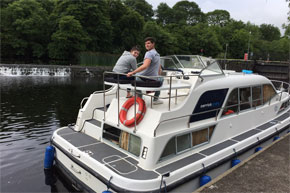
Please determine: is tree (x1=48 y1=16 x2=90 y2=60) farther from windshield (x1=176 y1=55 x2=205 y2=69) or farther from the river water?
windshield (x1=176 y1=55 x2=205 y2=69)

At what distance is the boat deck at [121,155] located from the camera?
14.4 feet

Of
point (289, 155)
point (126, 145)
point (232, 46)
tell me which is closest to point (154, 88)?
point (126, 145)

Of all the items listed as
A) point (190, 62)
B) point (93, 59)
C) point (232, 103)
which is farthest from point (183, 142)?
point (93, 59)

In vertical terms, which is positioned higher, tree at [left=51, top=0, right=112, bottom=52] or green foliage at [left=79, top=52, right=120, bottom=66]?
tree at [left=51, top=0, right=112, bottom=52]

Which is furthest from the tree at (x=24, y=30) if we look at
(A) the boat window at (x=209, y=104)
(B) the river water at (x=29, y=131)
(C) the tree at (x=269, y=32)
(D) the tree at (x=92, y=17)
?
(C) the tree at (x=269, y=32)

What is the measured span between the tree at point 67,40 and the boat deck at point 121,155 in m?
35.0

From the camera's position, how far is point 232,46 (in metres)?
63.7

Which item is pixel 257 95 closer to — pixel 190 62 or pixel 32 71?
pixel 190 62

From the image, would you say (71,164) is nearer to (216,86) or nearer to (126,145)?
(126,145)

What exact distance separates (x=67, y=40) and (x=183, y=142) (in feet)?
123

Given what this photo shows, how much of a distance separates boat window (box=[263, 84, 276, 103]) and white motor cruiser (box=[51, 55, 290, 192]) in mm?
739

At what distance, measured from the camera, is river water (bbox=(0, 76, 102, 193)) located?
19.8ft

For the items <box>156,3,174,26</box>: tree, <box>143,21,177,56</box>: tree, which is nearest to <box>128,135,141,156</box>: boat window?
<box>143,21,177,56</box>: tree

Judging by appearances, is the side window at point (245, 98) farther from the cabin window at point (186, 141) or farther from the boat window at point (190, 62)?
the cabin window at point (186, 141)
